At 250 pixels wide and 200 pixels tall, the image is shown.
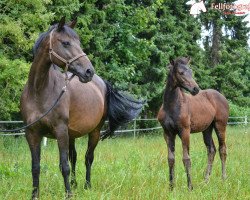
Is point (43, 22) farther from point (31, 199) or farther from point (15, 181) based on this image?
point (31, 199)

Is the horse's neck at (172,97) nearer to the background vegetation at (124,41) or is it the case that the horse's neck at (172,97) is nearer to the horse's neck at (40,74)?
the horse's neck at (40,74)

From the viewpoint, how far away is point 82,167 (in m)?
8.69

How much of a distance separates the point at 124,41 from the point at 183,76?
1188 cm

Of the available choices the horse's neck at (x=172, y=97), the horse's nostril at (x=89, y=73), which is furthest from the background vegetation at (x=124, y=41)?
the horse's nostril at (x=89, y=73)

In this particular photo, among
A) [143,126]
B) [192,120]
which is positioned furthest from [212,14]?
[192,120]

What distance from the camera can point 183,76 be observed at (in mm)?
7141

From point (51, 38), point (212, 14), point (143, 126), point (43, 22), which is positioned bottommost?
point (143, 126)

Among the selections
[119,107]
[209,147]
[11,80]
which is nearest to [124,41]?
[11,80]

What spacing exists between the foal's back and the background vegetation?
427 cm

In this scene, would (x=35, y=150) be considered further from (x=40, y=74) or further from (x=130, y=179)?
(x=130, y=179)

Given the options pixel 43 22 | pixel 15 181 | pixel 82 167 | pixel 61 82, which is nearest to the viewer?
pixel 61 82

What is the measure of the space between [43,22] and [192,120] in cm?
540

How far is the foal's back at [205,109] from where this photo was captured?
8.02m

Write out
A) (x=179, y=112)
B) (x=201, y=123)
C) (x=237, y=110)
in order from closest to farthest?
(x=179, y=112), (x=201, y=123), (x=237, y=110)
